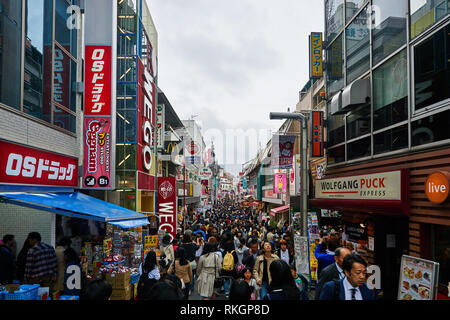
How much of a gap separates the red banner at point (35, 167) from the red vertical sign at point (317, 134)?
31.8 ft

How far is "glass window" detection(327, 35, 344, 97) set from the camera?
14.8 meters

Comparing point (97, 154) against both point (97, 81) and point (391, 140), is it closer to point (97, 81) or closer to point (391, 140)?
point (97, 81)

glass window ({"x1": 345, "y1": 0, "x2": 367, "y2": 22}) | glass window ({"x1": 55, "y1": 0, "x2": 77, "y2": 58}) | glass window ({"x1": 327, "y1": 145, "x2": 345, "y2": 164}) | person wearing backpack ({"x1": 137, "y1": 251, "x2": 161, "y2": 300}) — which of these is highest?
glass window ({"x1": 345, "y1": 0, "x2": 367, "y2": 22})

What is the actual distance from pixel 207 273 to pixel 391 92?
7.44m

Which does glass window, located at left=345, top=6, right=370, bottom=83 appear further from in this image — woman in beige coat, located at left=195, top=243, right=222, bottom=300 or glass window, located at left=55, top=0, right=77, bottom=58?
glass window, located at left=55, top=0, right=77, bottom=58

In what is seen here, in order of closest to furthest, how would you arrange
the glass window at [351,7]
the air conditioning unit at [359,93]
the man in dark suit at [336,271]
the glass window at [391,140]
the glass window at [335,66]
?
the man in dark suit at [336,271] → the glass window at [391,140] → the air conditioning unit at [359,93] → the glass window at [351,7] → the glass window at [335,66]

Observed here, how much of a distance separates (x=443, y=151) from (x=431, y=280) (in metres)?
3.34

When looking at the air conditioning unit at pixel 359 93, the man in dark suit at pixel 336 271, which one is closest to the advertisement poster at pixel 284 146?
the air conditioning unit at pixel 359 93

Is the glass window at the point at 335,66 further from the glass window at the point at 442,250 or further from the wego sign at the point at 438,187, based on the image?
the glass window at the point at 442,250

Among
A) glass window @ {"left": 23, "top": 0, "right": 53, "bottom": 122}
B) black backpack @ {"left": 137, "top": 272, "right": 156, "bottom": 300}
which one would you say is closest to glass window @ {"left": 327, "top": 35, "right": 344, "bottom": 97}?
glass window @ {"left": 23, "top": 0, "right": 53, "bottom": 122}

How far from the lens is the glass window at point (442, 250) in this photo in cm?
799

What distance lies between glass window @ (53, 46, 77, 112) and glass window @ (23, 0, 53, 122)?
66 centimetres
